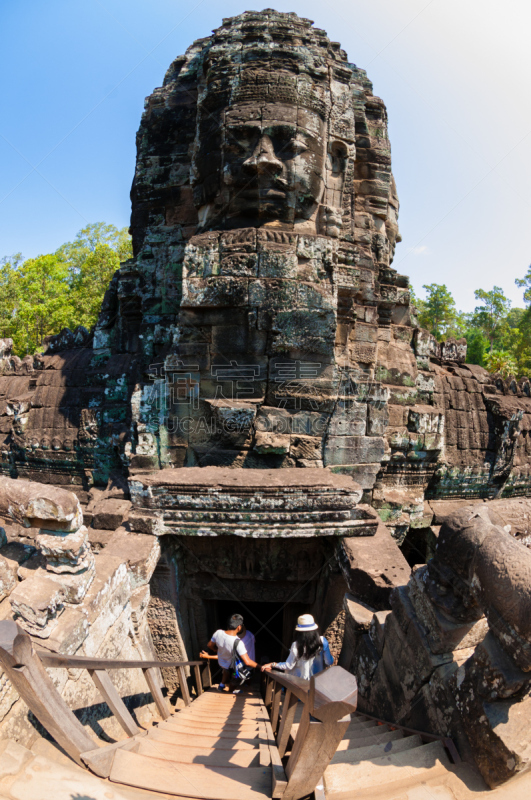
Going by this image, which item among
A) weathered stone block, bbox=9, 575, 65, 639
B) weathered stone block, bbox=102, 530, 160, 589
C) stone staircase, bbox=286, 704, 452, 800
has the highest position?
weathered stone block, bbox=9, 575, 65, 639

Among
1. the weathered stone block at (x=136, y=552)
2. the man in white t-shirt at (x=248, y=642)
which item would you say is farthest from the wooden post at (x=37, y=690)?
the man in white t-shirt at (x=248, y=642)

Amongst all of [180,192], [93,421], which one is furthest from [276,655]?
[180,192]

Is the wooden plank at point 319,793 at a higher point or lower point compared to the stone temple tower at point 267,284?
lower

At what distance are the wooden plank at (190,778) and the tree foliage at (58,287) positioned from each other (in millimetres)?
17487

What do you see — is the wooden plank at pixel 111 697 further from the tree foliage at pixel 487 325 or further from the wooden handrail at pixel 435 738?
the tree foliage at pixel 487 325

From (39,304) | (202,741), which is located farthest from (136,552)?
(39,304)

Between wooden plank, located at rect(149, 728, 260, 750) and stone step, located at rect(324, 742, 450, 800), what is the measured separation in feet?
2.22

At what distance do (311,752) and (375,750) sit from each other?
1005 millimetres

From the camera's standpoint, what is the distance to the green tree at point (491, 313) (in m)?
27.7

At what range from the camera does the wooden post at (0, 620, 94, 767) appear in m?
1.70

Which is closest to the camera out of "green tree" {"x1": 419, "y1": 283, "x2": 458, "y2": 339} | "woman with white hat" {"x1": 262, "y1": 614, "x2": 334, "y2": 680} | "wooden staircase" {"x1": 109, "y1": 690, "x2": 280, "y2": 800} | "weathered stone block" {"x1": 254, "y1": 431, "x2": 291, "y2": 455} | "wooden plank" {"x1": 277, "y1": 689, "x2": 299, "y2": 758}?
"wooden staircase" {"x1": 109, "y1": 690, "x2": 280, "y2": 800}

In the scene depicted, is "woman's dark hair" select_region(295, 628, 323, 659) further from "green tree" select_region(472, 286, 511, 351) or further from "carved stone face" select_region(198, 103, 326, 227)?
"green tree" select_region(472, 286, 511, 351)

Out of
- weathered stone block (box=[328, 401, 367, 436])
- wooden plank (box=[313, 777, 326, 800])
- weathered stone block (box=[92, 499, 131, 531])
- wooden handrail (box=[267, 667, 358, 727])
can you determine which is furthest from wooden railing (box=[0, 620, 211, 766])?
weathered stone block (box=[328, 401, 367, 436])

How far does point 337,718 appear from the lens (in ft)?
4.95
